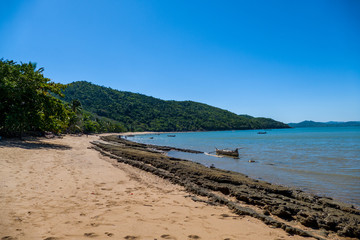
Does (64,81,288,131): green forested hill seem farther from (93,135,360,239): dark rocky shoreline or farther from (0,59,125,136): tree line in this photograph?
(93,135,360,239): dark rocky shoreline

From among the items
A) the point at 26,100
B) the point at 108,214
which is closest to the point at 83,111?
the point at 26,100

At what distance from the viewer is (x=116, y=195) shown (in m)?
7.02

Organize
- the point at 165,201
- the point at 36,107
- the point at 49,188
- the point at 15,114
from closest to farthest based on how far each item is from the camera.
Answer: the point at 165,201 < the point at 49,188 < the point at 15,114 < the point at 36,107

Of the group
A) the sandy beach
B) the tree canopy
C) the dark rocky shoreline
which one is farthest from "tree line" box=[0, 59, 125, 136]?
the dark rocky shoreline

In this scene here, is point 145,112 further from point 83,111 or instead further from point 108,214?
point 108,214

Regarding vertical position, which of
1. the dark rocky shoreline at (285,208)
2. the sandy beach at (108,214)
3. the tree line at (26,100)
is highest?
the tree line at (26,100)

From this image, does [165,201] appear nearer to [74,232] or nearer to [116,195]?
[116,195]

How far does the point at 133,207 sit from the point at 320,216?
17.5 feet

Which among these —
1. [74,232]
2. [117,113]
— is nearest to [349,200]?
[74,232]

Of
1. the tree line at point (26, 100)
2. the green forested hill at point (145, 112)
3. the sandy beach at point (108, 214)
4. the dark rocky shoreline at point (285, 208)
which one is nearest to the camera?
the sandy beach at point (108, 214)

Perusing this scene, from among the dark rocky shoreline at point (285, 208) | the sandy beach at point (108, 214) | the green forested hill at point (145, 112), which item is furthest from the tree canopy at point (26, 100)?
the green forested hill at point (145, 112)

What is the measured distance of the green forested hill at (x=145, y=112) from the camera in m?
135

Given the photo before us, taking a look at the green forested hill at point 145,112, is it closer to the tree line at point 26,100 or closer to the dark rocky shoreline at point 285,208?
the tree line at point 26,100

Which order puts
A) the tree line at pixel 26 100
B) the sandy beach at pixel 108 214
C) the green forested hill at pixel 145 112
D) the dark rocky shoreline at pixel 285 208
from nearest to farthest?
the sandy beach at pixel 108 214
the dark rocky shoreline at pixel 285 208
the tree line at pixel 26 100
the green forested hill at pixel 145 112
